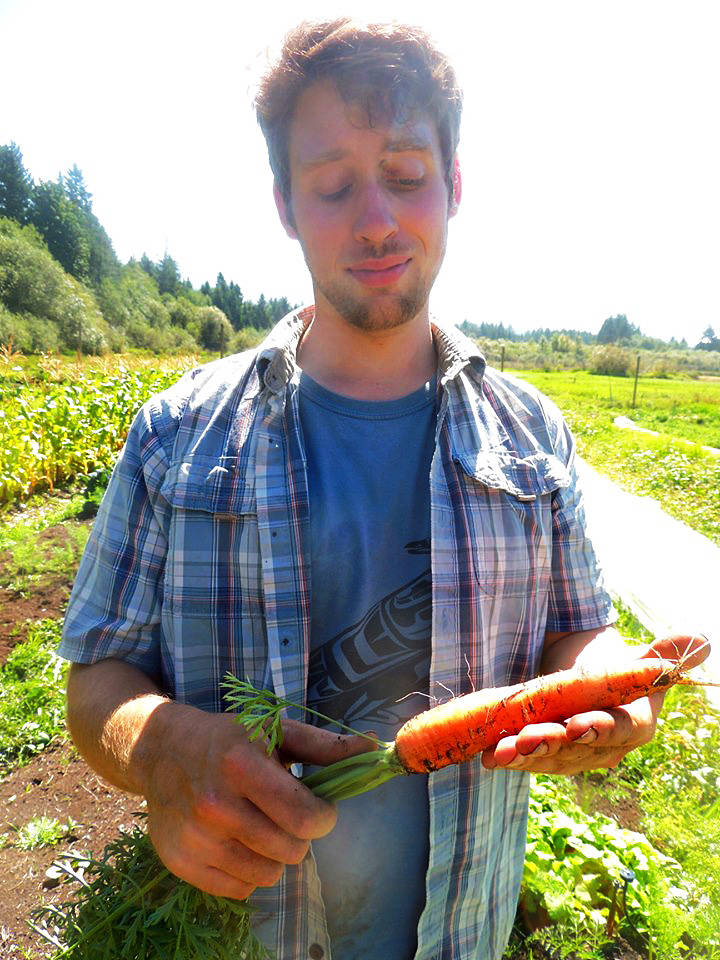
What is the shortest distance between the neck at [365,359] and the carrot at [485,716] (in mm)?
908

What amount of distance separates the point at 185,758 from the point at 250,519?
1.94 ft

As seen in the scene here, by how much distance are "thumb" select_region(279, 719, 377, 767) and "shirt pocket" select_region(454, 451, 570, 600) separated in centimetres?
56

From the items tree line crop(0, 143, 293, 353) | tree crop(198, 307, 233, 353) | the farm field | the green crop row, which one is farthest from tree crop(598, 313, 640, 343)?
the farm field

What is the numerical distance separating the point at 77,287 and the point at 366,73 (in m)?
48.5

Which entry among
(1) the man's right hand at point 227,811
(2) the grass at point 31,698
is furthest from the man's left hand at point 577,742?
(2) the grass at point 31,698

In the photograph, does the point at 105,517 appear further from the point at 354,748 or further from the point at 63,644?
the point at 354,748

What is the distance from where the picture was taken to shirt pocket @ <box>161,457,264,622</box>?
1.47 metres

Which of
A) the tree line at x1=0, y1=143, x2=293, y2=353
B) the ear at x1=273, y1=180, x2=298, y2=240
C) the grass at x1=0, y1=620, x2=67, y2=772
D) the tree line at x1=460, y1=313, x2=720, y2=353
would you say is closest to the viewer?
the ear at x1=273, y1=180, x2=298, y2=240

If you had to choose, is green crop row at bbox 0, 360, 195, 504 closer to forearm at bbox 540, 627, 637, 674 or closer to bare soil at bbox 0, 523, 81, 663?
bare soil at bbox 0, 523, 81, 663

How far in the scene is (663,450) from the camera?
42.7ft

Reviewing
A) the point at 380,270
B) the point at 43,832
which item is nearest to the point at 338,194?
the point at 380,270

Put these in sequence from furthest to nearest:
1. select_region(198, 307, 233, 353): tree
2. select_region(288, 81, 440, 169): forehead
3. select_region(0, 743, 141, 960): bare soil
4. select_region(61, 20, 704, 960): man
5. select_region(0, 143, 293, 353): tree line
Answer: select_region(198, 307, 233, 353): tree < select_region(0, 143, 293, 353): tree line < select_region(0, 743, 141, 960): bare soil < select_region(288, 81, 440, 169): forehead < select_region(61, 20, 704, 960): man

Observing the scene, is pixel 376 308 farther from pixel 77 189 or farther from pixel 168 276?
pixel 168 276

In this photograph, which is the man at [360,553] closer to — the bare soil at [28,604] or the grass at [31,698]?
the grass at [31,698]
